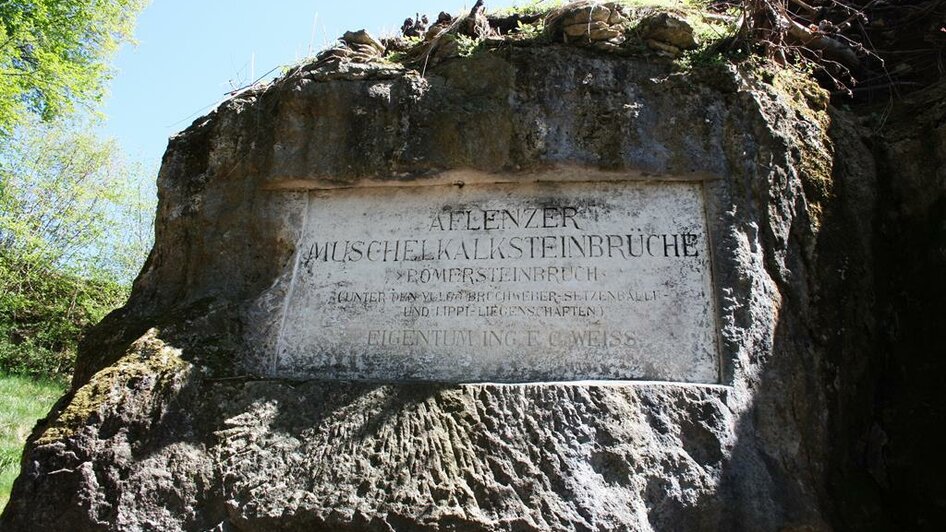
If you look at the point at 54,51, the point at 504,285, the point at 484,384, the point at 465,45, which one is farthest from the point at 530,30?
the point at 54,51

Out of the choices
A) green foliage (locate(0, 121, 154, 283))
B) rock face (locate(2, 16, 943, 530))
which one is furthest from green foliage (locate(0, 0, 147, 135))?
rock face (locate(2, 16, 943, 530))

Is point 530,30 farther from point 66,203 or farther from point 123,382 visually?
point 66,203

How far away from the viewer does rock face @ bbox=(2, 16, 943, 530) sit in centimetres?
325

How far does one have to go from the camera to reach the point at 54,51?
13.0 meters

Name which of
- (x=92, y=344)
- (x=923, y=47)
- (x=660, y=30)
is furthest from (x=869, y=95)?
(x=92, y=344)

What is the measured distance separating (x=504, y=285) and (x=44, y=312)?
1268 centimetres

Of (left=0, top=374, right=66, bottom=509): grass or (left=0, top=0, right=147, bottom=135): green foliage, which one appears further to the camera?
(left=0, top=0, right=147, bottom=135): green foliage

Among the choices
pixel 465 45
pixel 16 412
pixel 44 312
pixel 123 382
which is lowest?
pixel 123 382

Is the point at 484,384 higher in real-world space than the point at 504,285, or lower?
lower

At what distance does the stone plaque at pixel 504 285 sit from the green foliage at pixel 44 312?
9865 millimetres

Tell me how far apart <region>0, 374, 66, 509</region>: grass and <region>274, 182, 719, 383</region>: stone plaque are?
3.52m

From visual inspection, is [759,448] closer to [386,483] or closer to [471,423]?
[471,423]

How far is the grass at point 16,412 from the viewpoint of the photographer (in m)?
6.39

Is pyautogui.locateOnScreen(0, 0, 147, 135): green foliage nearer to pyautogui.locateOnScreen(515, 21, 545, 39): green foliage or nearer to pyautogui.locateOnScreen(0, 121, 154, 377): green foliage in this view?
pyautogui.locateOnScreen(0, 121, 154, 377): green foliage
